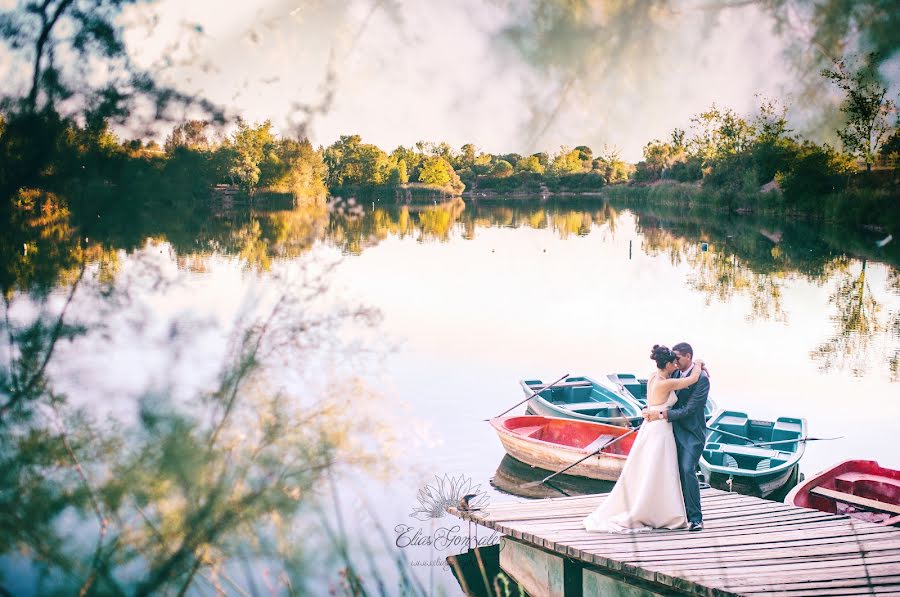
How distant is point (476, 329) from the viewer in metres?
23.8

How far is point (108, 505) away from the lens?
5738 millimetres

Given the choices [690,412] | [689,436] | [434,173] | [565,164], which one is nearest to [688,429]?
[689,436]

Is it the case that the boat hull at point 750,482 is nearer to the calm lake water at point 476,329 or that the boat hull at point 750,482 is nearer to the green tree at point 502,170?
the calm lake water at point 476,329

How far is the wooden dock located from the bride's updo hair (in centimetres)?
178

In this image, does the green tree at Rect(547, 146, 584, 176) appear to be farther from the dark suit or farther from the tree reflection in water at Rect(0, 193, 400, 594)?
the tree reflection in water at Rect(0, 193, 400, 594)

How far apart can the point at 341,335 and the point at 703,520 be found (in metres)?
5.10

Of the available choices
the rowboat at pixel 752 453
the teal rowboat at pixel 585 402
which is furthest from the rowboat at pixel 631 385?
the rowboat at pixel 752 453

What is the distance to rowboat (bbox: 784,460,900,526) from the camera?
33.0ft

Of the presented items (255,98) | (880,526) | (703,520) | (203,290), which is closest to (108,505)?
(255,98)

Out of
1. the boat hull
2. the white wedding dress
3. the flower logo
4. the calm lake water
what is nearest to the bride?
the white wedding dress

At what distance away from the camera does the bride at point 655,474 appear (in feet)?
26.4

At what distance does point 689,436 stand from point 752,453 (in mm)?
5066

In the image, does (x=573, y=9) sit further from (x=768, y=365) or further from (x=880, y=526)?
(x=880, y=526)

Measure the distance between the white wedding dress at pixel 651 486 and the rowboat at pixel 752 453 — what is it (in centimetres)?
397
